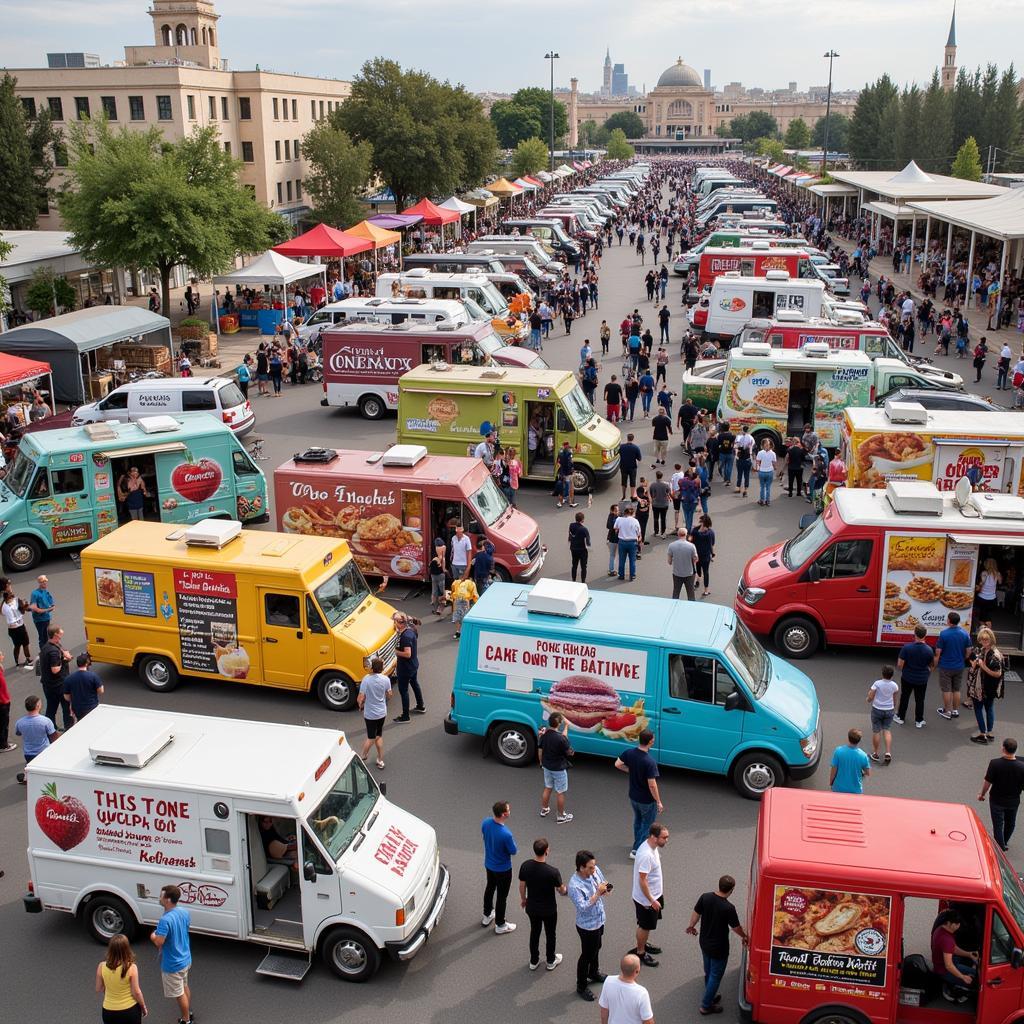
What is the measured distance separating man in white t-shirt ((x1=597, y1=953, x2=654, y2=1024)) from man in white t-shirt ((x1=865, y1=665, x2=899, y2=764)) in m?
5.67

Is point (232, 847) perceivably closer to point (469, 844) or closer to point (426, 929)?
point (426, 929)

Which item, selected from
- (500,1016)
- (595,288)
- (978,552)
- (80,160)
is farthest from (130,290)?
(500,1016)

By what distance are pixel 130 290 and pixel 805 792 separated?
42.3 m

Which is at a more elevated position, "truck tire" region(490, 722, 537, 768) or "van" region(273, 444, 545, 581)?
"van" region(273, 444, 545, 581)

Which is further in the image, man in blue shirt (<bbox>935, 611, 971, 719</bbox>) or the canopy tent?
the canopy tent

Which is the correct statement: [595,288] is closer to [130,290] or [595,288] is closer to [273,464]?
[130,290]

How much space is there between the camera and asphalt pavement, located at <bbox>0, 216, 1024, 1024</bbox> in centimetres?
841

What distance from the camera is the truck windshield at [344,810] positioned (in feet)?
27.9

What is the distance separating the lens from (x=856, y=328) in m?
26.5

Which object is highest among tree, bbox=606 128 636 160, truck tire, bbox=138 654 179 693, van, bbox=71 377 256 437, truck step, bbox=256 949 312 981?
tree, bbox=606 128 636 160

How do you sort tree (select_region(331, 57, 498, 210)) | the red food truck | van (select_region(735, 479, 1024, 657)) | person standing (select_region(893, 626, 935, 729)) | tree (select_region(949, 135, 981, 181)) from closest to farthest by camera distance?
the red food truck, person standing (select_region(893, 626, 935, 729)), van (select_region(735, 479, 1024, 657)), tree (select_region(331, 57, 498, 210)), tree (select_region(949, 135, 981, 181))

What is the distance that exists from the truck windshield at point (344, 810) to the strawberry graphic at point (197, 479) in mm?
10645

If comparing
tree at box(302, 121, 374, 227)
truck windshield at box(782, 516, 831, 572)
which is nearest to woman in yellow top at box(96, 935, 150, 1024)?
truck windshield at box(782, 516, 831, 572)

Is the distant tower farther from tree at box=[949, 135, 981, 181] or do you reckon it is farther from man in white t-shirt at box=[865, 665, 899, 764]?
man in white t-shirt at box=[865, 665, 899, 764]
